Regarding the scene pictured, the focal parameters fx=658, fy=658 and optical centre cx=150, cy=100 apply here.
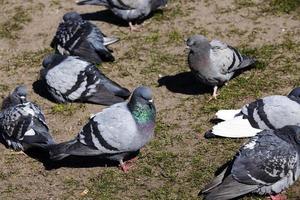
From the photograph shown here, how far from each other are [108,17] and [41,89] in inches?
95.1

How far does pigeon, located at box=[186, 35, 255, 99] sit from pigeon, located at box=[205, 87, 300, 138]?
2.50ft

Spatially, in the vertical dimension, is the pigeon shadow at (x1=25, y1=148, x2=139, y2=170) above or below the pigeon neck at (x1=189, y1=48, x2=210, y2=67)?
below

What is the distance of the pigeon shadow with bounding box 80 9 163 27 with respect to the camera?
35.4 ft

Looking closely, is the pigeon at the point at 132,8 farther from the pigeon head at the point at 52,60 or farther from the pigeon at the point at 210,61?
the pigeon at the point at 210,61

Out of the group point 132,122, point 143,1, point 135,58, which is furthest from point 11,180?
point 143,1

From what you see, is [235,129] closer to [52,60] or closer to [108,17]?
[52,60]

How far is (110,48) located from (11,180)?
327 centimetres

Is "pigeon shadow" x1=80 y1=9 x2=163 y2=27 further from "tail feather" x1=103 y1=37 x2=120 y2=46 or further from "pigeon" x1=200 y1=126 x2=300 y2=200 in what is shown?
"pigeon" x1=200 y1=126 x2=300 y2=200

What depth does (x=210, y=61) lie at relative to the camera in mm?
8250

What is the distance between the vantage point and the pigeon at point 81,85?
8469 millimetres

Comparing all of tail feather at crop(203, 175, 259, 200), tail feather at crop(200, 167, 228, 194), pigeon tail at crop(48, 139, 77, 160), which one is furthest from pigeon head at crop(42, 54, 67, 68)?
tail feather at crop(203, 175, 259, 200)

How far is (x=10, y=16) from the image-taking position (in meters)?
11.4

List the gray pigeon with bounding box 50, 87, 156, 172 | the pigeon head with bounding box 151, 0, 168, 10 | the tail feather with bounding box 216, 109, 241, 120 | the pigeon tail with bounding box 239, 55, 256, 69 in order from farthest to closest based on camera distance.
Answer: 1. the pigeon head with bounding box 151, 0, 168, 10
2. the pigeon tail with bounding box 239, 55, 256, 69
3. the tail feather with bounding box 216, 109, 241, 120
4. the gray pigeon with bounding box 50, 87, 156, 172

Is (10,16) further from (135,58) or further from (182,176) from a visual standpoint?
(182,176)
